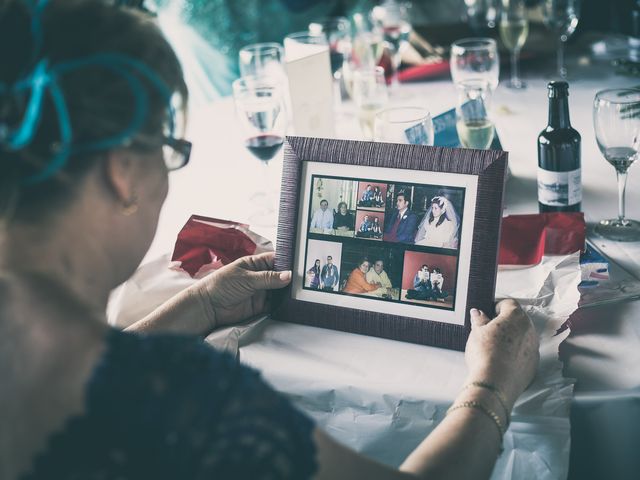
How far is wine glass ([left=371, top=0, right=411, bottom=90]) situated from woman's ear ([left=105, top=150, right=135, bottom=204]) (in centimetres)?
154

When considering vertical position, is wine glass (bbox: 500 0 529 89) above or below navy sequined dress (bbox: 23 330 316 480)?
above

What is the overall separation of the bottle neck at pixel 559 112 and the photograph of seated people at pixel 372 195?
1.16ft

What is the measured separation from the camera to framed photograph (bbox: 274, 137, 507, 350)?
98 cm

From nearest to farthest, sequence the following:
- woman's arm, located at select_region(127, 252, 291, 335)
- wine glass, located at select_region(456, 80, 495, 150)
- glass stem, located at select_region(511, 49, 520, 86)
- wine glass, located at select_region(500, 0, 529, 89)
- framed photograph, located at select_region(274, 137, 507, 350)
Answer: framed photograph, located at select_region(274, 137, 507, 350)
woman's arm, located at select_region(127, 252, 291, 335)
wine glass, located at select_region(456, 80, 495, 150)
wine glass, located at select_region(500, 0, 529, 89)
glass stem, located at select_region(511, 49, 520, 86)

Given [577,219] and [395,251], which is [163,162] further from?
[577,219]

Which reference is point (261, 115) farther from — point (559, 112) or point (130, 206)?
point (130, 206)

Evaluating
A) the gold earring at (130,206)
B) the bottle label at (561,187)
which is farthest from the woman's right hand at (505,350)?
the gold earring at (130,206)

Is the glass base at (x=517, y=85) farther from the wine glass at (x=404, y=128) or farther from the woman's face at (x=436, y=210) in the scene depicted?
the woman's face at (x=436, y=210)

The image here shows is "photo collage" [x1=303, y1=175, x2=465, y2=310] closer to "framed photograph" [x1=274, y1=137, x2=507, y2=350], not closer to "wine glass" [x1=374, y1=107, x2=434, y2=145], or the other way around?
"framed photograph" [x1=274, y1=137, x2=507, y2=350]

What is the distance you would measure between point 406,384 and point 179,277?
49 centimetres

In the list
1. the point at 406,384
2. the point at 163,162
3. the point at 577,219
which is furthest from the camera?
the point at 577,219

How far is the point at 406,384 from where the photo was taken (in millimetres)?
938

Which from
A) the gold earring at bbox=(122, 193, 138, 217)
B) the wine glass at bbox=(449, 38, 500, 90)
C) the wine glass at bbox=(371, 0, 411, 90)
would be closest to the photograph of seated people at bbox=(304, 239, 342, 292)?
the gold earring at bbox=(122, 193, 138, 217)

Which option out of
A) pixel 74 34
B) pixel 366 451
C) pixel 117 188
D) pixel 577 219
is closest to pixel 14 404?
pixel 117 188
